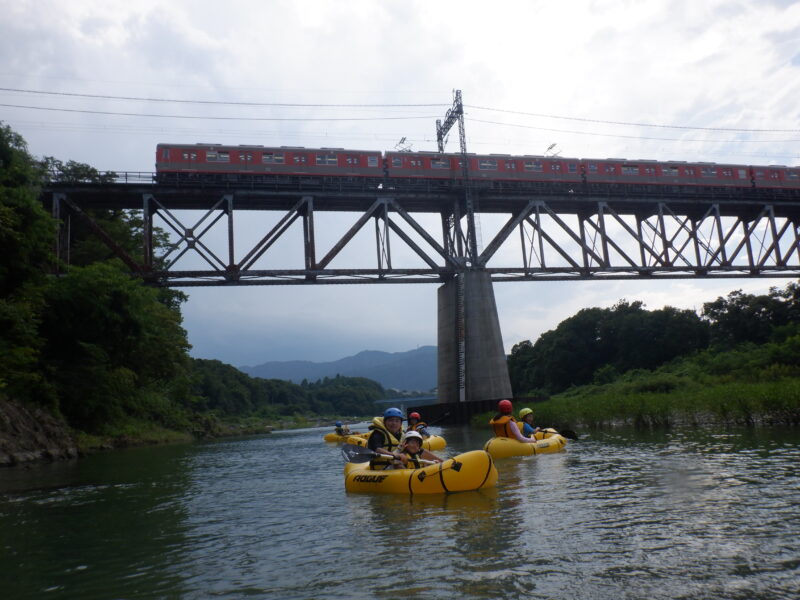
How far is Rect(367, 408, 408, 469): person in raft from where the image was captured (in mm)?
12867

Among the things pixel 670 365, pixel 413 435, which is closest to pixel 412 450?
pixel 413 435

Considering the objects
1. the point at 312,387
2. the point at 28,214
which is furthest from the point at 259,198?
the point at 312,387

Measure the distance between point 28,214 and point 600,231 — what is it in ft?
118

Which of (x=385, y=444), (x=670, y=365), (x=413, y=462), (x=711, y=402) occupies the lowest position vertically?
(x=413, y=462)

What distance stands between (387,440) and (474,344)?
30.0 m

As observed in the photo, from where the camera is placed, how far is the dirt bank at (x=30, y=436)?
23.3 metres

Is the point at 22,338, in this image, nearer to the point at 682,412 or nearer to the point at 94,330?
the point at 94,330

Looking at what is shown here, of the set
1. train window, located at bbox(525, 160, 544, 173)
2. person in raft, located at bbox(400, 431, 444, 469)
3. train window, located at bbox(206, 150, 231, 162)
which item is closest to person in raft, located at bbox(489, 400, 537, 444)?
person in raft, located at bbox(400, 431, 444, 469)

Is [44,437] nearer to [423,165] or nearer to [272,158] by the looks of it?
[272,158]

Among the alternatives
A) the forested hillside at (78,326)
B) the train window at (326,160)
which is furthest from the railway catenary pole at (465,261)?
the forested hillside at (78,326)

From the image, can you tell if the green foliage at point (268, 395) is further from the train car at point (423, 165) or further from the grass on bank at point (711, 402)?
the grass on bank at point (711, 402)

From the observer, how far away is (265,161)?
40688 mm

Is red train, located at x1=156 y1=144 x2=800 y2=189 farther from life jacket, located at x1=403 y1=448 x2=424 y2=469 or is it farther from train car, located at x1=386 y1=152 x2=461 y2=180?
life jacket, located at x1=403 y1=448 x2=424 y2=469

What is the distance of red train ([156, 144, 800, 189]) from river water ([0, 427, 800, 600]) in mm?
27807
